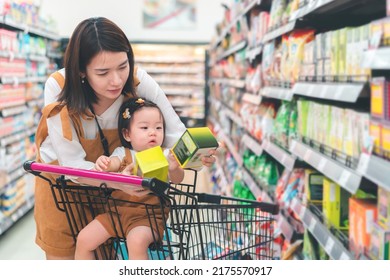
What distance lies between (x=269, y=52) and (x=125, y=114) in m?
1.76

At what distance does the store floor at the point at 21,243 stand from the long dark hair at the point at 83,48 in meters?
2.56

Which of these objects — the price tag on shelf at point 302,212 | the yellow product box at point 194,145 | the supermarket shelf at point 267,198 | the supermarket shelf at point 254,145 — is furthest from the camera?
A: the supermarket shelf at point 254,145

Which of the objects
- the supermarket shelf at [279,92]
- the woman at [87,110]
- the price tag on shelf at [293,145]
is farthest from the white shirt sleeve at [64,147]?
the supermarket shelf at [279,92]

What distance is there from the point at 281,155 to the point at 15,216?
2990mm

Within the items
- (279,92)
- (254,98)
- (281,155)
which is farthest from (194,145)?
(254,98)

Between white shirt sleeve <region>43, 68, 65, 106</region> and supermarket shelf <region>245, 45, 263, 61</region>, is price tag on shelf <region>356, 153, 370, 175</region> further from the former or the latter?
supermarket shelf <region>245, 45, 263, 61</region>

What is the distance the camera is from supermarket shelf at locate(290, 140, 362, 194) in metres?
1.76

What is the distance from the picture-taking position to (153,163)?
152 cm

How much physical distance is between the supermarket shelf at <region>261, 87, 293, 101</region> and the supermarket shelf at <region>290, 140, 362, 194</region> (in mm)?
250

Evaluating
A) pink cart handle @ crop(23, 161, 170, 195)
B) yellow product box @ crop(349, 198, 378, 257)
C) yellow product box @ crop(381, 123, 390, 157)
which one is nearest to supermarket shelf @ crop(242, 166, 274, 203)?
yellow product box @ crop(349, 198, 378, 257)

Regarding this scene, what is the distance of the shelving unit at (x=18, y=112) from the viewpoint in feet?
15.5

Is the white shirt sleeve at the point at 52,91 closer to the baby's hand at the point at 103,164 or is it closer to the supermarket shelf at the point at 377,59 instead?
the baby's hand at the point at 103,164

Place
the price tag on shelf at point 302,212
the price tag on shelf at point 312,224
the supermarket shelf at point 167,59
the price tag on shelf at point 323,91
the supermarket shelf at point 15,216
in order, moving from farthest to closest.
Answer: the supermarket shelf at point 167,59 → the supermarket shelf at point 15,216 → the price tag on shelf at point 302,212 → the price tag on shelf at point 312,224 → the price tag on shelf at point 323,91
